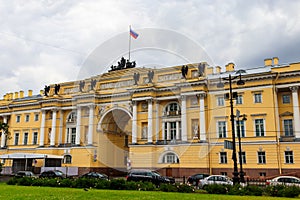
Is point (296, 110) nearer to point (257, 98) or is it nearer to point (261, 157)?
point (257, 98)

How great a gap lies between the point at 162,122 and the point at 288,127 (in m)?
16.9

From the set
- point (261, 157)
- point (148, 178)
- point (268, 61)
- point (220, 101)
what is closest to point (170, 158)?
point (220, 101)

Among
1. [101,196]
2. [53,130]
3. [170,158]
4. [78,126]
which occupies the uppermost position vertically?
[78,126]

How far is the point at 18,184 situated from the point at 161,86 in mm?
26265

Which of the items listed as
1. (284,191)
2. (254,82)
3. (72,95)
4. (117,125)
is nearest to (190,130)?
(254,82)

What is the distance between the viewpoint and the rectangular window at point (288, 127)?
129ft

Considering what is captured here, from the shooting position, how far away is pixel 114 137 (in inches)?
2153

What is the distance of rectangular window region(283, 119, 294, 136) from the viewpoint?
39188mm

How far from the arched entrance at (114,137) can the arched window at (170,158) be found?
30.6 feet

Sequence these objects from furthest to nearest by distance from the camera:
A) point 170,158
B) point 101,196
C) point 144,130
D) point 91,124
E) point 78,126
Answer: point 78,126 → point 91,124 → point 144,130 → point 170,158 → point 101,196

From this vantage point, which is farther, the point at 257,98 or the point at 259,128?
the point at 257,98

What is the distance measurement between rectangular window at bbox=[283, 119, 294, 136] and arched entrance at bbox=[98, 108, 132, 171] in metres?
22.3

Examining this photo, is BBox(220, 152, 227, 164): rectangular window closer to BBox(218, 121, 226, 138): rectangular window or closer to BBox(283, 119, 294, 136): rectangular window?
BBox(218, 121, 226, 138): rectangular window

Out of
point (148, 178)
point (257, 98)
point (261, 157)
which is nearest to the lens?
point (148, 178)
